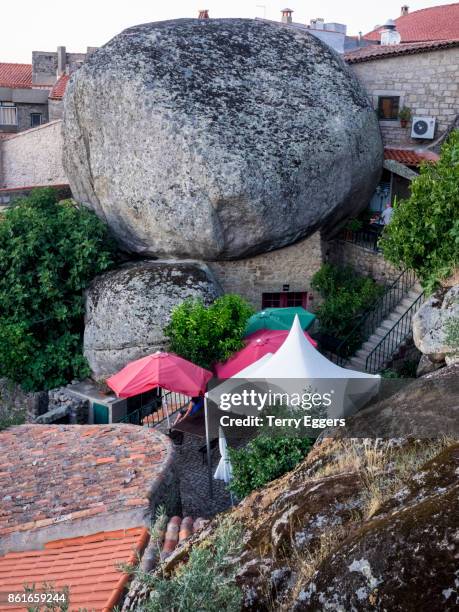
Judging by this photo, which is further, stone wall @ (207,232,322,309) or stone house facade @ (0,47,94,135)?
stone house facade @ (0,47,94,135)

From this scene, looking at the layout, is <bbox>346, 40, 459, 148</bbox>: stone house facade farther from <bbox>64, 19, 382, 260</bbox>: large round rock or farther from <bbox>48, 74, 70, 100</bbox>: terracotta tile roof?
<bbox>48, 74, 70, 100</bbox>: terracotta tile roof

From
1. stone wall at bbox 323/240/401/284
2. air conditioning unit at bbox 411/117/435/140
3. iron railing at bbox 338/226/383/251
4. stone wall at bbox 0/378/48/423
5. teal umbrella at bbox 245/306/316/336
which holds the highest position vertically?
air conditioning unit at bbox 411/117/435/140

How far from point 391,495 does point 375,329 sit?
13335 mm

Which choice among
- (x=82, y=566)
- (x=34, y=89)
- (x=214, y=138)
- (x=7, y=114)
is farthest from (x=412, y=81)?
(x=7, y=114)

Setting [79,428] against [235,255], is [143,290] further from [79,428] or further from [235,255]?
[79,428]

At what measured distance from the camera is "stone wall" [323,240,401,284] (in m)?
19.8

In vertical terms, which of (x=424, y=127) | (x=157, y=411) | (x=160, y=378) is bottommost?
(x=157, y=411)

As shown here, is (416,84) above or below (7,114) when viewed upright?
above

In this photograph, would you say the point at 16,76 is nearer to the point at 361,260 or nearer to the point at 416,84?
the point at 416,84

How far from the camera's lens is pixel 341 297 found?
1927cm

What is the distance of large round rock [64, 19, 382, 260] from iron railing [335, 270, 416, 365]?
2770 millimetres

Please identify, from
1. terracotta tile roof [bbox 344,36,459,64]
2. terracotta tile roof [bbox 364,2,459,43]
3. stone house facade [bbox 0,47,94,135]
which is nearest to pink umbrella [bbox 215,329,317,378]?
terracotta tile roof [bbox 344,36,459,64]

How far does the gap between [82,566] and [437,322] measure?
8.24 m

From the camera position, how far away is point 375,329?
1870cm
